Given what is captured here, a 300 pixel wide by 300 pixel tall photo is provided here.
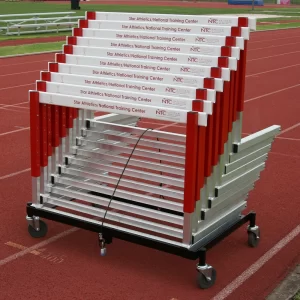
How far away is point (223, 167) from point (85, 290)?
1.56 meters

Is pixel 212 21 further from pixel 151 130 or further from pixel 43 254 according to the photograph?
pixel 43 254

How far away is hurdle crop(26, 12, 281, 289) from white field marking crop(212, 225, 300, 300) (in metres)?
0.16

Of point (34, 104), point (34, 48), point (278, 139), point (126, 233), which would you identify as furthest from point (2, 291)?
point (34, 48)

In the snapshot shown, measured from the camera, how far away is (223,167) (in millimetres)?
5609

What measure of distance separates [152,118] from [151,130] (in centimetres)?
68

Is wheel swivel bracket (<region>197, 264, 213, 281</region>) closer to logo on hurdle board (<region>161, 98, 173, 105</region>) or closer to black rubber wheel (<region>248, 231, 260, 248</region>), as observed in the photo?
black rubber wheel (<region>248, 231, 260, 248</region>)

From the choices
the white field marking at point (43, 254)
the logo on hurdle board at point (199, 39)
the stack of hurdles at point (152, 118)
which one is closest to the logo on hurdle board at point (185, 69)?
the stack of hurdles at point (152, 118)

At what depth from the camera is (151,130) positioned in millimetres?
6051

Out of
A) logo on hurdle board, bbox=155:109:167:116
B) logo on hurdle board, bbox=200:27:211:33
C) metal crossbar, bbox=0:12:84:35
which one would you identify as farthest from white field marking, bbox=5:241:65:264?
metal crossbar, bbox=0:12:84:35

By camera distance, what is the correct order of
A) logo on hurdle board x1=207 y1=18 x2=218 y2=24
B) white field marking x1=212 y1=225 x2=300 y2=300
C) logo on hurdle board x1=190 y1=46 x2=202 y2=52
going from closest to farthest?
white field marking x1=212 y1=225 x2=300 y2=300, logo on hurdle board x1=190 y1=46 x2=202 y2=52, logo on hurdle board x1=207 y1=18 x2=218 y2=24

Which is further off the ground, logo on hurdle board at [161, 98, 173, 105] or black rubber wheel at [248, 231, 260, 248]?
logo on hurdle board at [161, 98, 173, 105]

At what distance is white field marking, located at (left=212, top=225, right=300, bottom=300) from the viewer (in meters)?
5.26

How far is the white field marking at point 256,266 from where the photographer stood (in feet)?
17.3

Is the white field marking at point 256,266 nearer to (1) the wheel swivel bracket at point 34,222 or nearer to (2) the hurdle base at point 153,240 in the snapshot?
(2) the hurdle base at point 153,240
